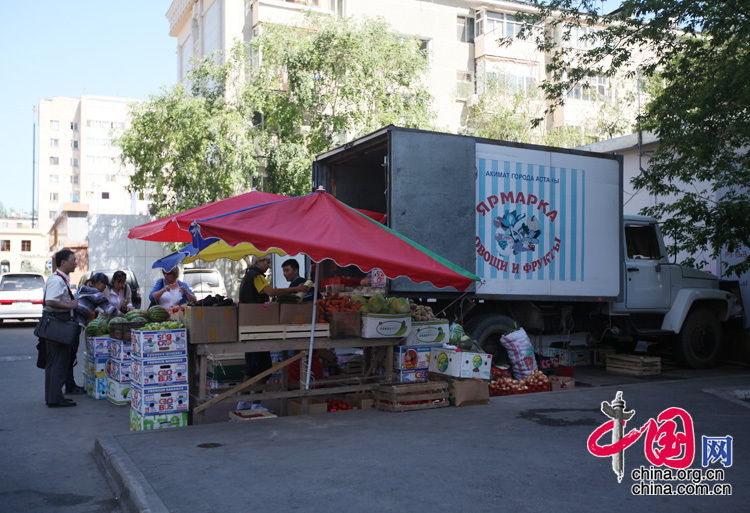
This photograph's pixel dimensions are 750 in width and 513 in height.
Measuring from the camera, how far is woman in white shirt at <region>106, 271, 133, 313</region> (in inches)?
435

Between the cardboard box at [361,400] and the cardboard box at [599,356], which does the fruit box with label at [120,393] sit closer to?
the cardboard box at [361,400]

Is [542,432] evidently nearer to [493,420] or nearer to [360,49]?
[493,420]

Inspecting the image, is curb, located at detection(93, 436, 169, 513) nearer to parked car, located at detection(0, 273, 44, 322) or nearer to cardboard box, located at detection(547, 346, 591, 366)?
cardboard box, located at detection(547, 346, 591, 366)

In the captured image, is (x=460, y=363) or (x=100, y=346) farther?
(x=100, y=346)

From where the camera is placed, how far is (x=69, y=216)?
45.2 m

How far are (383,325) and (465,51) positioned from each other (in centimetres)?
3029

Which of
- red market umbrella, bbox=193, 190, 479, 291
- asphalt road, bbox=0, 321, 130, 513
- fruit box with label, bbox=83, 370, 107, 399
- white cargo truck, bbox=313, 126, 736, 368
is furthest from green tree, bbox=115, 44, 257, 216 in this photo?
red market umbrella, bbox=193, 190, 479, 291

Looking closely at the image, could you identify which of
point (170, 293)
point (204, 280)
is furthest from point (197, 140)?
point (170, 293)

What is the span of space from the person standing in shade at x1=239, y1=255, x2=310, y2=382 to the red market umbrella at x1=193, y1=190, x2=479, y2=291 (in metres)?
1.52

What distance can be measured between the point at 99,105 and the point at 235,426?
91.9 m

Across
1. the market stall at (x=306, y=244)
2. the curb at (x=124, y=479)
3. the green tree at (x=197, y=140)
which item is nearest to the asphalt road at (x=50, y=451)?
the curb at (x=124, y=479)

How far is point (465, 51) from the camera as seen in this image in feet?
119

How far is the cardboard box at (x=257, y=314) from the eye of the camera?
25.0 feet

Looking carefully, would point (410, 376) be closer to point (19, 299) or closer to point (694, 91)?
point (694, 91)
